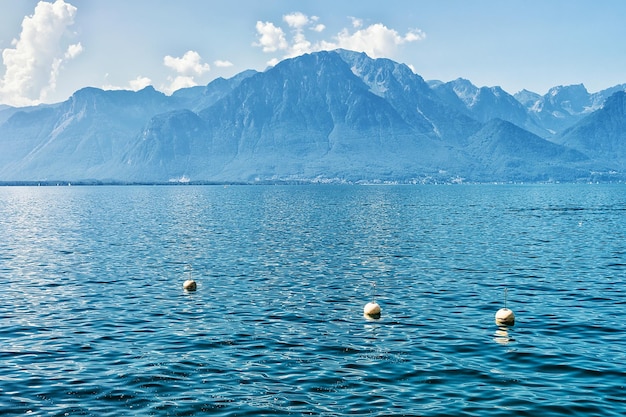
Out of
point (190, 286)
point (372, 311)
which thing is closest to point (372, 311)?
point (372, 311)

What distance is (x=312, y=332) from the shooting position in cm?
4353

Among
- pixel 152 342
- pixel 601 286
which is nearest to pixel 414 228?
pixel 601 286

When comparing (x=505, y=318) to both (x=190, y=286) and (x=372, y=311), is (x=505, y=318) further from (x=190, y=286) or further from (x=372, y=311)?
(x=190, y=286)

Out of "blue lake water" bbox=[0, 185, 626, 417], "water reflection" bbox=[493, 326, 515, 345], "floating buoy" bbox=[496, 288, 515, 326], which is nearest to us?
"blue lake water" bbox=[0, 185, 626, 417]

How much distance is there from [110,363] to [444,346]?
65.7 ft

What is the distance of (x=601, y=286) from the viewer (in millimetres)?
60719

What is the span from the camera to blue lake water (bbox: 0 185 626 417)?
30828 millimetres

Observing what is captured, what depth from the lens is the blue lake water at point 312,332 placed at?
30828 mm

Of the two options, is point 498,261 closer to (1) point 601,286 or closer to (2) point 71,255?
(1) point 601,286

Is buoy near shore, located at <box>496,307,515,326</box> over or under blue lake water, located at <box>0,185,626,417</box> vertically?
over

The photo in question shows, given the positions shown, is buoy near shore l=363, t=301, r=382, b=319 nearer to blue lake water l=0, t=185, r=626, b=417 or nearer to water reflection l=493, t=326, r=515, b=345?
blue lake water l=0, t=185, r=626, b=417

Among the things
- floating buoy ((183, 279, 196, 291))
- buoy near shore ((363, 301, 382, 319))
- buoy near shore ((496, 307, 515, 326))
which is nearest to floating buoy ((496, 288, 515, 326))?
buoy near shore ((496, 307, 515, 326))

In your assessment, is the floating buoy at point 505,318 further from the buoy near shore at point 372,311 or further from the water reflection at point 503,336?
the buoy near shore at point 372,311

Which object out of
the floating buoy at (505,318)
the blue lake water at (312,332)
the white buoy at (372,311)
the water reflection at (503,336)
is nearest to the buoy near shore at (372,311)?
the white buoy at (372,311)
